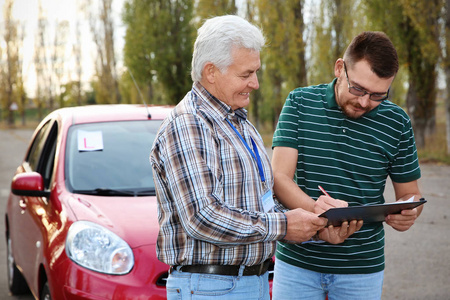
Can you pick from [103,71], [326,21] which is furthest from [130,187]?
[103,71]

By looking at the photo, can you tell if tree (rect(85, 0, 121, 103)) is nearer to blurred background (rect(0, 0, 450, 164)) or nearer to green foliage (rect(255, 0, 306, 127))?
blurred background (rect(0, 0, 450, 164))

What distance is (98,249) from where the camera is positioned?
10.9 feet

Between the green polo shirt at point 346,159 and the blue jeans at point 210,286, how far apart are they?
48 cm

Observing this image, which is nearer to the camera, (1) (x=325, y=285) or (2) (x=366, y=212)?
(2) (x=366, y=212)

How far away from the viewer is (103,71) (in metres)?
40.5

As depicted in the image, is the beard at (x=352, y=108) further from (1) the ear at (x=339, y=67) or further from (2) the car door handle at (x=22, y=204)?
(2) the car door handle at (x=22, y=204)

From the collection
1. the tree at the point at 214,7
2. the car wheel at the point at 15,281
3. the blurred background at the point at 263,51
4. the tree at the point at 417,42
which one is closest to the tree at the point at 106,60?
the blurred background at the point at 263,51

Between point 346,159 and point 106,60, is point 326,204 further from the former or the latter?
point 106,60

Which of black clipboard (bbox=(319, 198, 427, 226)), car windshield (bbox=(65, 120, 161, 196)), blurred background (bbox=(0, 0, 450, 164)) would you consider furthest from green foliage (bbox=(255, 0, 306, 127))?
black clipboard (bbox=(319, 198, 427, 226))

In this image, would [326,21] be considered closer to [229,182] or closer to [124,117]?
[124,117]

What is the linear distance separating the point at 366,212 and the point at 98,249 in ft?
5.52

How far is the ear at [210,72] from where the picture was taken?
214 centimetres

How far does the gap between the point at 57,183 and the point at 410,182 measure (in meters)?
2.43

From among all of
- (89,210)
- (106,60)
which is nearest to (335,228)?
(89,210)
